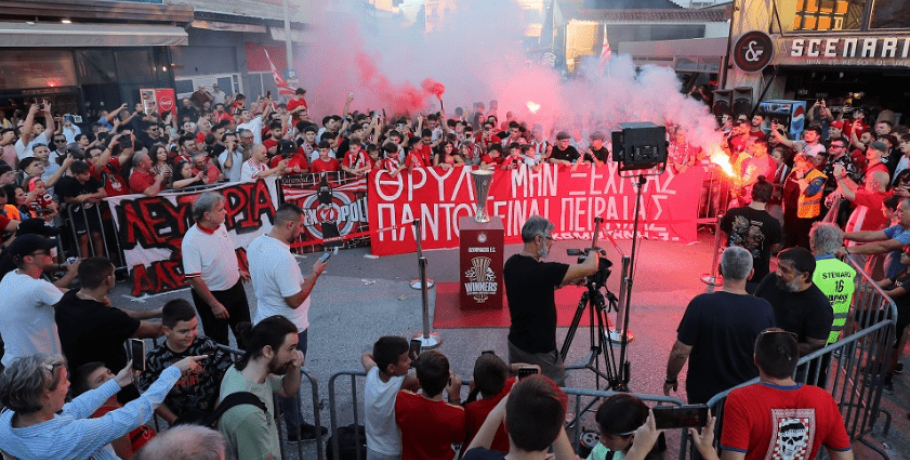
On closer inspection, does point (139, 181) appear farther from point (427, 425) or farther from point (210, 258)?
point (427, 425)

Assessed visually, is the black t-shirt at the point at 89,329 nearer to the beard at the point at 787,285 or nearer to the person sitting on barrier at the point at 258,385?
the person sitting on barrier at the point at 258,385

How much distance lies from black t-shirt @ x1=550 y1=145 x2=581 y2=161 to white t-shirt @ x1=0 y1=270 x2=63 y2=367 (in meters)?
7.81

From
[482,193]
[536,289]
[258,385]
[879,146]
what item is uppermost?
[879,146]

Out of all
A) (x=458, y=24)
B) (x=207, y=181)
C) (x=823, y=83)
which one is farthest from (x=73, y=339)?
(x=458, y=24)

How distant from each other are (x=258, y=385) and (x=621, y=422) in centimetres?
184

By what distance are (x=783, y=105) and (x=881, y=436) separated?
33.5 ft

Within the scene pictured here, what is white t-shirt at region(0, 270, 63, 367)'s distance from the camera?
13.6 feet

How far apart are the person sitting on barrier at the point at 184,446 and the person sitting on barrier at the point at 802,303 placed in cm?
376

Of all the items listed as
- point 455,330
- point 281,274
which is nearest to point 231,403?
point 281,274

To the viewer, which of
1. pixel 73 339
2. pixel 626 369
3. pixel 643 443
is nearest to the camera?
pixel 643 443

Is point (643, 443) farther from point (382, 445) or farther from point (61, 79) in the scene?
point (61, 79)

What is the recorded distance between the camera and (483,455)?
247cm

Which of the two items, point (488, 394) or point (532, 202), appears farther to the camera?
point (532, 202)

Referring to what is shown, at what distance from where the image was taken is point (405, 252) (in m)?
9.48
